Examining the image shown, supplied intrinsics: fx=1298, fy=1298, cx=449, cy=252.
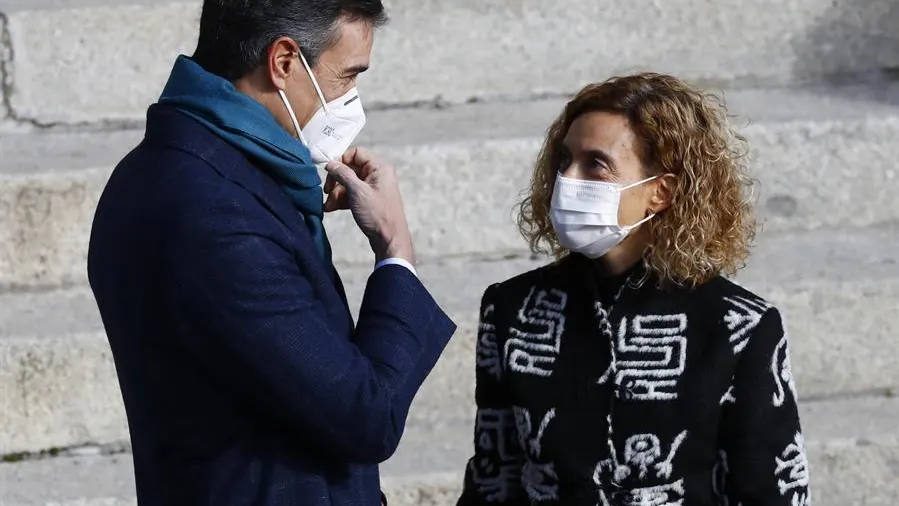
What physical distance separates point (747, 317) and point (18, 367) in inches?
85.7

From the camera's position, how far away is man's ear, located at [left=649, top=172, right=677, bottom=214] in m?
2.38

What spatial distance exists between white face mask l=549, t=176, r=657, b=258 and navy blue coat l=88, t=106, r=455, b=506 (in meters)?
0.43

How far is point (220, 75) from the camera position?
197 cm

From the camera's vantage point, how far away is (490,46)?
4.33 meters

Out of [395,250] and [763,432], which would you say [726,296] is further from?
[395,250]

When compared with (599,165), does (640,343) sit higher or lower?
lower

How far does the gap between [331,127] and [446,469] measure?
5.39 feet

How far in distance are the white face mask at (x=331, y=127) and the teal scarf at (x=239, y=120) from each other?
7cm

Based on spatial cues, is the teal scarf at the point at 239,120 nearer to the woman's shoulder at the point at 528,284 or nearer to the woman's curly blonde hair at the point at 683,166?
the woman's shoulder at the point at 528,284

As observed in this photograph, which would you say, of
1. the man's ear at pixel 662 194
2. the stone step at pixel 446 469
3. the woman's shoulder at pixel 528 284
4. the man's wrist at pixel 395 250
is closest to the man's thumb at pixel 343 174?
the man's wrist at pixel 395 250

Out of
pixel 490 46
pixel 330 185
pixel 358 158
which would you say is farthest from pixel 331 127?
pixel 490 46

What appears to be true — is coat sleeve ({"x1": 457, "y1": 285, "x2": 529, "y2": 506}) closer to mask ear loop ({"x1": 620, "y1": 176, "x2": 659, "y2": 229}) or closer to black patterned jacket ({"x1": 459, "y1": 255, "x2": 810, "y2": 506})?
black patterned jacket ({"x1": 459, "y1": 255, "x2": 810, "y2": 506})

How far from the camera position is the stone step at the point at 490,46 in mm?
4160

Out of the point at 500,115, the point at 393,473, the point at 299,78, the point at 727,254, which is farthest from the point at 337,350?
the point at 500,115
